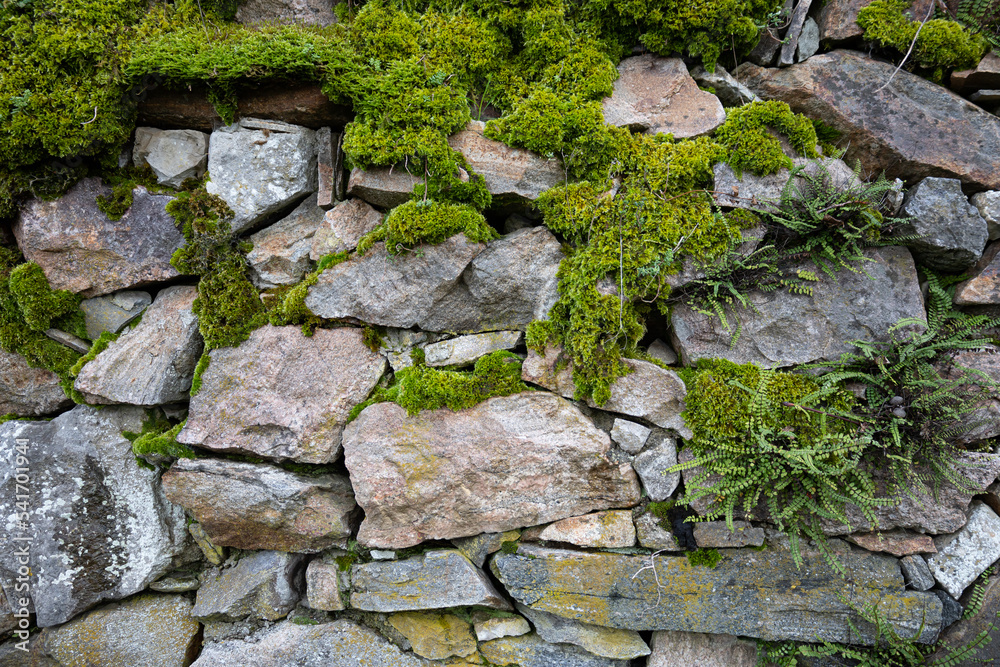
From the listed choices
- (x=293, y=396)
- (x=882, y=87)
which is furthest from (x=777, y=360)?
(x=293, y=396)

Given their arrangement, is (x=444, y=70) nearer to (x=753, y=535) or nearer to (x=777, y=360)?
(x=777, y=360)

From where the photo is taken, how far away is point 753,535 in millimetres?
3861

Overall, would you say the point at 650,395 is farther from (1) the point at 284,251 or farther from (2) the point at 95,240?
(2) the point at 95,240

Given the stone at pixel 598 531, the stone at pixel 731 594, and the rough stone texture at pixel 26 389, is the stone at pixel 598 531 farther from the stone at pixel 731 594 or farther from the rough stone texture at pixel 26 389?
the rough stone texture at pixel 26 389

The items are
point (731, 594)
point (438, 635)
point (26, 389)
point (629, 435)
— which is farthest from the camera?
point (26, 389)

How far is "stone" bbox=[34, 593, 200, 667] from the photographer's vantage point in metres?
4.43

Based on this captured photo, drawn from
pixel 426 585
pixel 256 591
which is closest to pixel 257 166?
pixel 256 591

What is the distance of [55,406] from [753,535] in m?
6.11

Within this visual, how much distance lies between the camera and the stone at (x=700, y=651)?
13.3ft

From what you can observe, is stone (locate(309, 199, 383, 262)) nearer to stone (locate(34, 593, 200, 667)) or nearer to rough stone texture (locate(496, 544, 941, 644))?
rough stone texture (locate(496, 544, 941, 644))

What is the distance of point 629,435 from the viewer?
3.97 meters

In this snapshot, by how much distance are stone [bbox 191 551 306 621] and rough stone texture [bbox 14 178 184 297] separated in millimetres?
2642

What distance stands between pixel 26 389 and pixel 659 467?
560 centimetres

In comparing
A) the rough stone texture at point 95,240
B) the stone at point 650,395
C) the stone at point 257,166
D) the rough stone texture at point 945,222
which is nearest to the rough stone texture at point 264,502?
the rough stone texture at point 95,240
